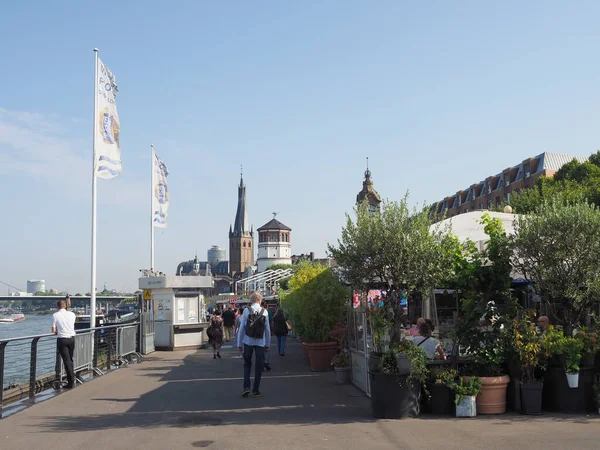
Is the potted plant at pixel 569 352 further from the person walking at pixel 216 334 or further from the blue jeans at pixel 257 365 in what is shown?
the person walking at pixel 216 334

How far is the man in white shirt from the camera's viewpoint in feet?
39.1

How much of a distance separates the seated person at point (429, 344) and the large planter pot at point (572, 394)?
1.56 meters

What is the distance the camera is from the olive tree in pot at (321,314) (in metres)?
14.5

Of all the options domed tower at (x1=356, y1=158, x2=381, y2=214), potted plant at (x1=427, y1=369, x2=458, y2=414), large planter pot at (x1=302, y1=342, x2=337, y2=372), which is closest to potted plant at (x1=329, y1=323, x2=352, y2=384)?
large planter pot at (x1=302, y1=342, x2=337, y2=372)

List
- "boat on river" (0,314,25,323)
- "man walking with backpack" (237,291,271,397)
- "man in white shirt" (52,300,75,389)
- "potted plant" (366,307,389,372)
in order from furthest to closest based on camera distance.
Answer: "boat on river" (0,314,25,323) → "man in white shirt" (52,300,75,389) → "man walking with backpack" (237,291,271,397) → "potted plant" (366,307,389,372)

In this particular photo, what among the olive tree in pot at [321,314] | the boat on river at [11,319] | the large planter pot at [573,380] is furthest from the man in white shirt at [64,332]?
the boat on river at [11,319]

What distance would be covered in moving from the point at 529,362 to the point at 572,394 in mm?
712

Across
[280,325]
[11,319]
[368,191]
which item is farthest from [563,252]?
[11,319]

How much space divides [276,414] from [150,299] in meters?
15.2

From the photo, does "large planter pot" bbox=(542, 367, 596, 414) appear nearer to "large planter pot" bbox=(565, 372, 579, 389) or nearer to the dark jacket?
"large planter pot" bbox=(565, 372, 579, 389)

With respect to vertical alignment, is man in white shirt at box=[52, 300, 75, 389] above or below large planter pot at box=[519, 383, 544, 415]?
above

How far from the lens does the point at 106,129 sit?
18.2 metres

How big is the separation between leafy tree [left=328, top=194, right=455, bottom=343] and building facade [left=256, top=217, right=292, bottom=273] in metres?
168

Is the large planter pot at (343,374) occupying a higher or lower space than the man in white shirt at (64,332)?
Result: lower
